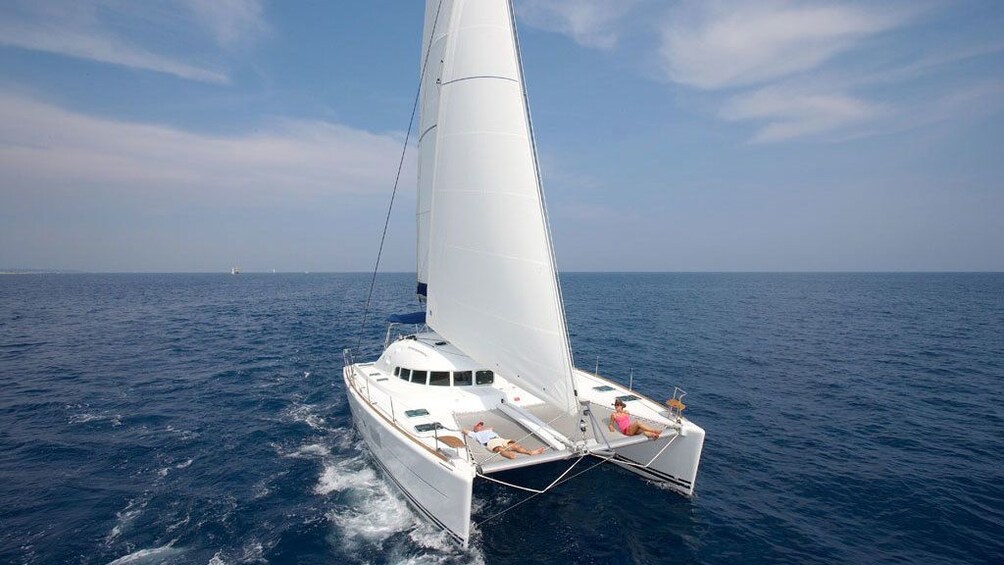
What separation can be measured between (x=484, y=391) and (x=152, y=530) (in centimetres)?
975

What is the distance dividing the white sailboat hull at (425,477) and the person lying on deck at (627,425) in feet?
14.6

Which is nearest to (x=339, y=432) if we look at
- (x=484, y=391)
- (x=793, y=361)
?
(x=484, y=391)

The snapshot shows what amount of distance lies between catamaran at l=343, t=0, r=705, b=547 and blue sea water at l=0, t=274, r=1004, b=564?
1.43 m

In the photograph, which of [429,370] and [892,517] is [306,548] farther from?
[892,517]

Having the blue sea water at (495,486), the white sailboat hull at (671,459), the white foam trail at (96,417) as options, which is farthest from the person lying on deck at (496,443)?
the white foam trail at (96,417)

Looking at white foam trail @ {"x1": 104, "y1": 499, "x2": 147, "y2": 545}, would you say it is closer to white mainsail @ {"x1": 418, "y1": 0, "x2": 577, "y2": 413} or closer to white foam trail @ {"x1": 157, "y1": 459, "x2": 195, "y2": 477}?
white foam trail @ {"x1": 157, "y1": 459, "x2": 195, "y2": 477}

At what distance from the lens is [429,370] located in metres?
15.6

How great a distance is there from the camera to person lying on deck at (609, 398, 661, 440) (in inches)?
468

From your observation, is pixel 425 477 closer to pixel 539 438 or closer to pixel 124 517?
pixel 539 438

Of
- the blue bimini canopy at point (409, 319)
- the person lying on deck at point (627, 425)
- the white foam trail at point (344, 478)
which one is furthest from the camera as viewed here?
the blue bimini canopy at point (409, 319)

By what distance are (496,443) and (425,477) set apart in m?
1.97

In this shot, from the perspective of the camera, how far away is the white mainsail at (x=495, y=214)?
11.7 m

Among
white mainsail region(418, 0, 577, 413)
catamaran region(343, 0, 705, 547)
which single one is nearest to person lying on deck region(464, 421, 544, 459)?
catamaran region(343, 0, 705, 547)

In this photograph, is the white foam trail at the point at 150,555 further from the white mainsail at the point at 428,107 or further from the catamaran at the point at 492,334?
the white mainsail at the point at 428,107
